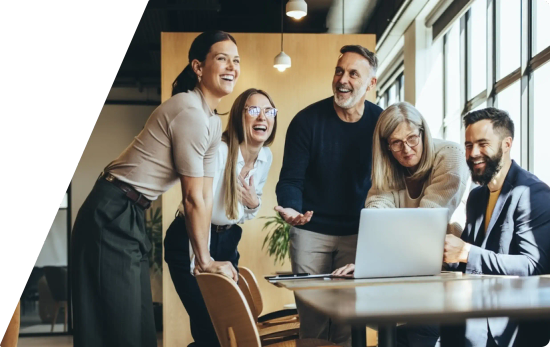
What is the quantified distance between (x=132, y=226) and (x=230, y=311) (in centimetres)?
99

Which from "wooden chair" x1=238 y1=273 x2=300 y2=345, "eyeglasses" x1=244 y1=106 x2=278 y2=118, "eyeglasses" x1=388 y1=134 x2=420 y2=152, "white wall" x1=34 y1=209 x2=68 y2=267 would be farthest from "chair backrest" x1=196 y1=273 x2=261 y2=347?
"white wall" x1=34 y1=209 x2=68 y2=267

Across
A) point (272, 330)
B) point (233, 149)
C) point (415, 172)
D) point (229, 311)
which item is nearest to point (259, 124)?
point (233, 149)

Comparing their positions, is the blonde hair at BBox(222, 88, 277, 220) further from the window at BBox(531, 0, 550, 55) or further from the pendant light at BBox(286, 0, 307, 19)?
the window at BBox(531, 0, 550, 55)

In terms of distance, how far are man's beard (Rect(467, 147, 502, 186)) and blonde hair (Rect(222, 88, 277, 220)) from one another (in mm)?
1583

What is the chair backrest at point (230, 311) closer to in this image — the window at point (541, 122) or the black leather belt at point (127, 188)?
the black leather belt at point (127, 188)

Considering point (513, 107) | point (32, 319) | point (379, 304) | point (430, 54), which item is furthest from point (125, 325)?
point (32, 319)

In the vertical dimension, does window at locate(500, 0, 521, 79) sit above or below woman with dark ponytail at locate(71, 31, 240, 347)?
above

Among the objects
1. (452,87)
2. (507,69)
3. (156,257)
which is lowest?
(156,257)

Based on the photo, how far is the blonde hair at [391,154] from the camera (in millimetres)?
3396

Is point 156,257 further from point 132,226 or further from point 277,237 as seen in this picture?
point 132,226

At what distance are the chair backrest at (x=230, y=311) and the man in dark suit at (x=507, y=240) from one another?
1.16 metres

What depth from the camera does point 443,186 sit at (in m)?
3.26

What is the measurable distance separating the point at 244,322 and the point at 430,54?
20.7 ft

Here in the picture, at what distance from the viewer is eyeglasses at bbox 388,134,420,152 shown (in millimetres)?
3463
